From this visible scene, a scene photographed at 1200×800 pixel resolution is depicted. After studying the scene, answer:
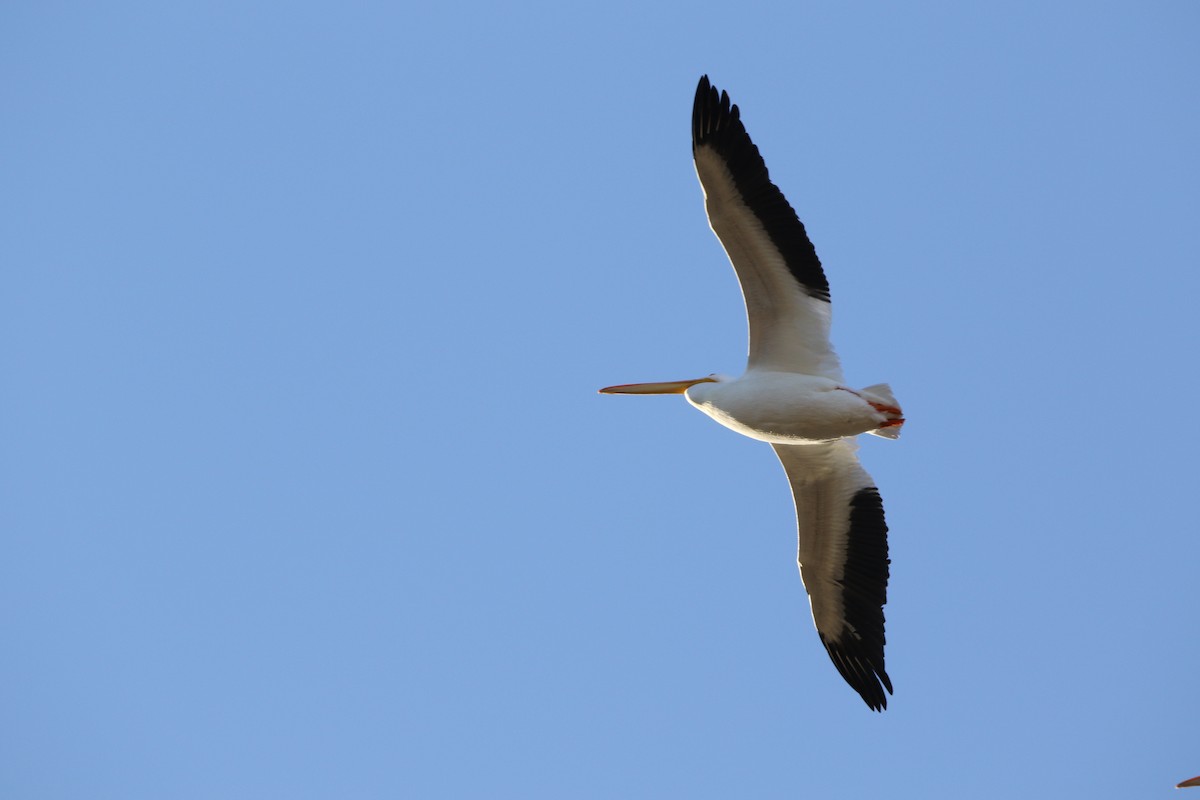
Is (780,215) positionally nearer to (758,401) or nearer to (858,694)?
(758,401)

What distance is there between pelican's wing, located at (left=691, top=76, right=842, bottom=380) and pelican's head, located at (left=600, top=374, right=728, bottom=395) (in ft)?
2.08

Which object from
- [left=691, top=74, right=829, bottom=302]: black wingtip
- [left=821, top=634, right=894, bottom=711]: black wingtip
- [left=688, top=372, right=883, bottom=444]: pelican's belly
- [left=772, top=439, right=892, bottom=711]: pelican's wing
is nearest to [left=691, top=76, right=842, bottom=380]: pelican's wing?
[left=691, top=74, right=829, bottom=302]: black wingtip

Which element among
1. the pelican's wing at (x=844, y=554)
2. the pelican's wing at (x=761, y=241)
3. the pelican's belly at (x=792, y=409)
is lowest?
the pelican's wing at (x=844, y=554)

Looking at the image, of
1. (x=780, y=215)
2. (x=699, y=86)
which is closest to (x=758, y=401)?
(x=780, y=215)

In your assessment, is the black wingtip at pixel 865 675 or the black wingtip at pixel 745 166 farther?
the black wingtip at pixel 865 675

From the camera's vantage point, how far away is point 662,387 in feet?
32.1

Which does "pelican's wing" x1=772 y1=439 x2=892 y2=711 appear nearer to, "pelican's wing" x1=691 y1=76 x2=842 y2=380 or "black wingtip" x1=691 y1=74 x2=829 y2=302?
"pelican's wing" x1=691 y1=76 x2=842 y2=380

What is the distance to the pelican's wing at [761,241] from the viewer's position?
8320 mm

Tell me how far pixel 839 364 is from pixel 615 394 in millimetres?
2028

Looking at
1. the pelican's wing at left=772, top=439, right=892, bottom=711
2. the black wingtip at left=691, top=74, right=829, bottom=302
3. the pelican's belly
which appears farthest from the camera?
the pelican's wing at left=772, top=439, right=892, bottom=711

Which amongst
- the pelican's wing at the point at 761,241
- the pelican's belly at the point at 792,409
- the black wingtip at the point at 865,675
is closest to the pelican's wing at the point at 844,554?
the black wingtip at the point at 865,675

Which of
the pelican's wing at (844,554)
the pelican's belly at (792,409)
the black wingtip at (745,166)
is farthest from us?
the pelican's wing at (844,554)

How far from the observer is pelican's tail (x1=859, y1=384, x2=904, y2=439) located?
8648 mm

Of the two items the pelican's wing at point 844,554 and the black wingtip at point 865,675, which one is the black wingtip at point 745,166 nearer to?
the pelican's wing at point 844,554
